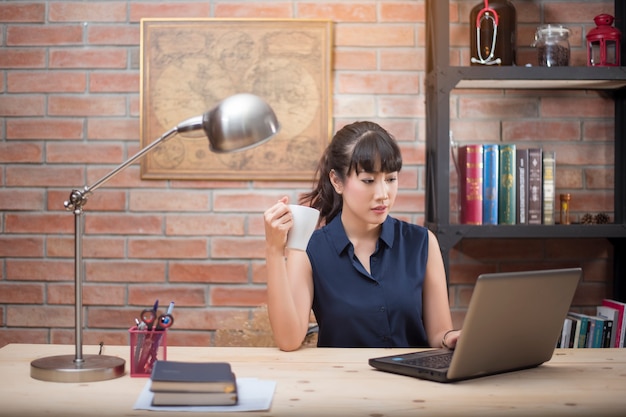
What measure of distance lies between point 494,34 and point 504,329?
144 centimetres

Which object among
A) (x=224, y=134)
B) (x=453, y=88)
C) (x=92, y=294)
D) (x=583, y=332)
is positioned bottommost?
(x=583, y=332)

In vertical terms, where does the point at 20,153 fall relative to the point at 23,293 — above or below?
above

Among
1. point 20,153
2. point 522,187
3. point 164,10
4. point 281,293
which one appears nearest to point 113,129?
point 20,153

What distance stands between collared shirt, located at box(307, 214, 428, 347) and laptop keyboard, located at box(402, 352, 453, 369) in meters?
0.44

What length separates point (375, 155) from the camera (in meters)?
2.07

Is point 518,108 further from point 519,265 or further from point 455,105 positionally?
point 519,265

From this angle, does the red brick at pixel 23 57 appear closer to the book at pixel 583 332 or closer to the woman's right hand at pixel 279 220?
the woman's right hand at pixel 279 220

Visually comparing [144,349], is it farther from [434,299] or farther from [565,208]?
[565,208]

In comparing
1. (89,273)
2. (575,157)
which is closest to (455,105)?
(575,157)

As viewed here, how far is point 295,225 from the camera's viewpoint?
5.41 ft

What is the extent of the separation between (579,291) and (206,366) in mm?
1883

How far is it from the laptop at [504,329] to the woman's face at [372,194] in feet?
1.72

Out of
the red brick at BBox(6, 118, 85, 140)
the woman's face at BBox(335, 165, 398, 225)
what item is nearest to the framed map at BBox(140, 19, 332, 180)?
the red brick at BBox(6, 118, 85, 140)

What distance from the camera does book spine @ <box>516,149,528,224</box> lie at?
2635 mm
